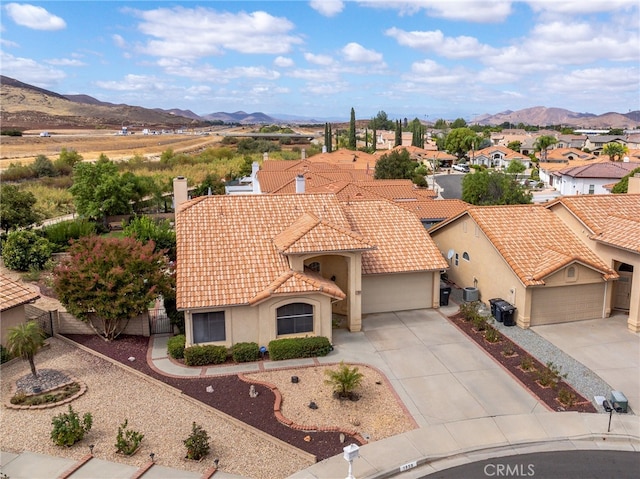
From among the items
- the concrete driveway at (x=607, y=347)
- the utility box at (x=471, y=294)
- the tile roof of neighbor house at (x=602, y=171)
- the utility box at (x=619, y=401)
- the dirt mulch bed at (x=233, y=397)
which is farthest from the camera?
the tile roof of neighbor house at (x=602, y=171)

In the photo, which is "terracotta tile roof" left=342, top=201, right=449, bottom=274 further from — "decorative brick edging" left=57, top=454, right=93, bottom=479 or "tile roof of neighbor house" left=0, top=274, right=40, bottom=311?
"tile roof of neighbor house" left=0, top=274, right=40, bottom=311

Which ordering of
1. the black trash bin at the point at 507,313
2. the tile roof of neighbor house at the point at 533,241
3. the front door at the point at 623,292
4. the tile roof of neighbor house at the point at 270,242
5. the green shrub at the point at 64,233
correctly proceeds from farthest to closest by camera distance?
1. the green shrub at the point at 64,233
2. the front door at the point at 623,292
3. the black trash bin at the point at 507,313
4. the tile roof of neighbor house at the point at 533,241
5. the tile roof of neighbor house at the point at 270,242

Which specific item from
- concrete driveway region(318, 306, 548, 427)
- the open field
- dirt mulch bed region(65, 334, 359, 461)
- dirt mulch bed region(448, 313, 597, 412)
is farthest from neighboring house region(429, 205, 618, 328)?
the open field

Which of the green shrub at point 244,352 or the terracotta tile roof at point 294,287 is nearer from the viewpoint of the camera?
the green shrub at point 244,352

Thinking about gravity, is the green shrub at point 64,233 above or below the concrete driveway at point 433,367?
above

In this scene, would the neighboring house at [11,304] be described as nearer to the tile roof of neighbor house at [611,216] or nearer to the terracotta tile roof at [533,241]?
the terracotta tile roof at [533,241]
